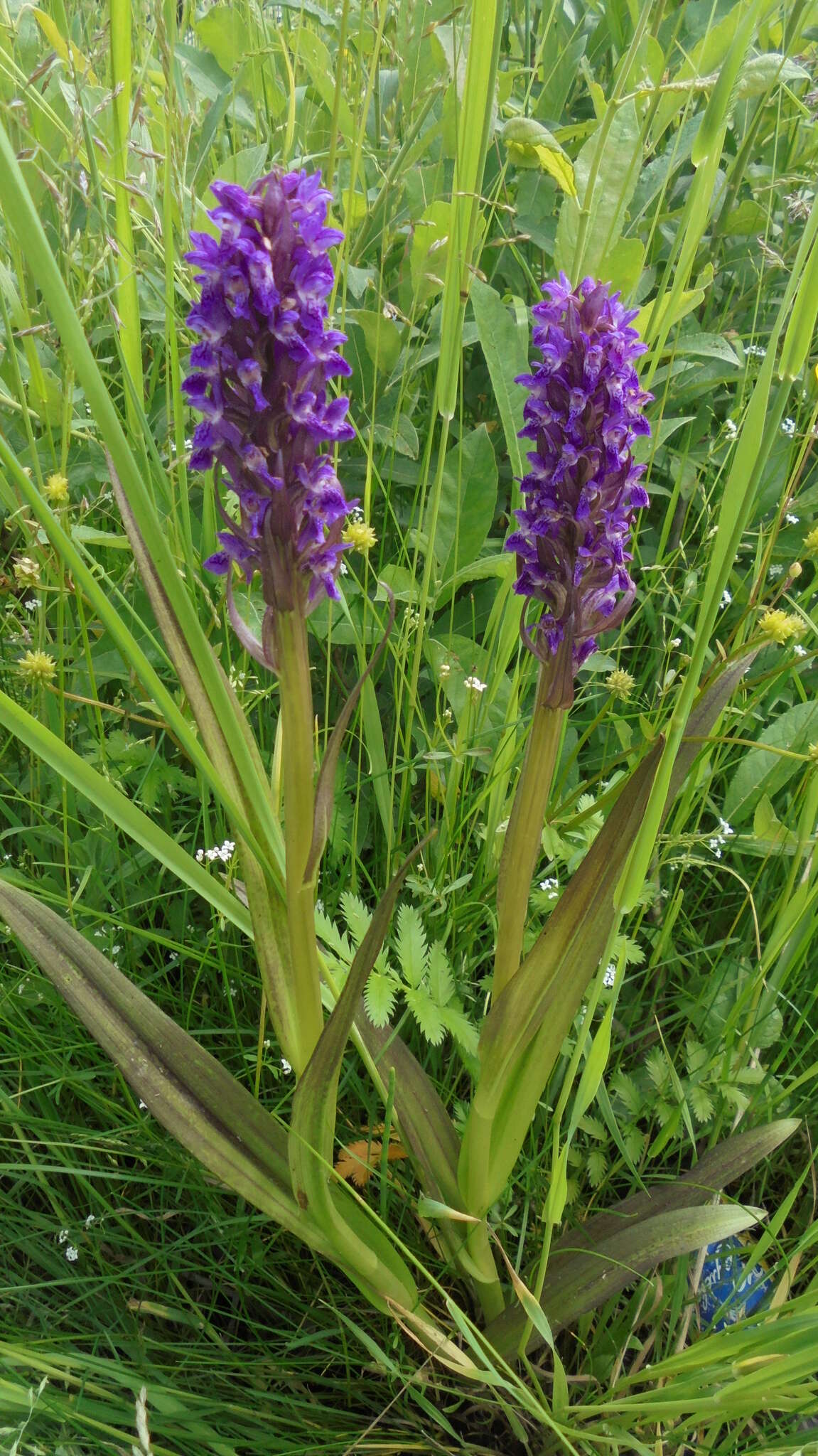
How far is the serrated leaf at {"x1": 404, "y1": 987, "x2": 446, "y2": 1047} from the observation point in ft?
4.75

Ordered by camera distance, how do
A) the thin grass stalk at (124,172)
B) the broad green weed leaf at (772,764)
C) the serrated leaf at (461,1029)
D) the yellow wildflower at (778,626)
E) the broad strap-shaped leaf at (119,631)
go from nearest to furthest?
1. the broad strap-shaped leaf at (119,631)
2. the thin grass stalk at (124,172)
3. the serrated leaf at (461,1029)
4. the yellow wildflower at (778,626)
5. the broad green weed leaf at (772,764)

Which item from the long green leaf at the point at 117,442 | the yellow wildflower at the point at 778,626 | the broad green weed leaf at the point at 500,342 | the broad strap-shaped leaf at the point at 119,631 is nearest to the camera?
the long green leaf at the point at 117,442

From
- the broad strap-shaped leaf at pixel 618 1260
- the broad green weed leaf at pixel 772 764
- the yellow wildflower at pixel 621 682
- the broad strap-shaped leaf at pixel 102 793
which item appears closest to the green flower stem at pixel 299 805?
the broad strap-shaped leaf at pixel 102 793

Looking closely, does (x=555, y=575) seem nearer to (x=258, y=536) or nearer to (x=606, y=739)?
(x=258, y=536)

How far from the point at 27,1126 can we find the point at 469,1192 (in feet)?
2.53

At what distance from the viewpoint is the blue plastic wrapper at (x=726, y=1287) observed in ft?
5.16

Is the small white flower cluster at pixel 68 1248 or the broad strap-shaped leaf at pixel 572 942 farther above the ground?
the broad strap-shaped leaf at pixel 572 942

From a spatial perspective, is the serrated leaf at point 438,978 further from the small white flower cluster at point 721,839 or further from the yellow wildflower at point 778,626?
the yellow wildflower at point 778,626

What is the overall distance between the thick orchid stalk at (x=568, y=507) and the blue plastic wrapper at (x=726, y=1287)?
0.70 m

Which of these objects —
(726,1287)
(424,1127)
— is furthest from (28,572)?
(726,1287)

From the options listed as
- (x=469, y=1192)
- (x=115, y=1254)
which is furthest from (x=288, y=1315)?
(x=469, y=1192)

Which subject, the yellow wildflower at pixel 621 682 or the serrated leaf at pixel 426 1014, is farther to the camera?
the yellow wildflower at pixel 621 682

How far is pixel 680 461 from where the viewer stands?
2211mm

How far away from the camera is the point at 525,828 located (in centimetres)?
131
